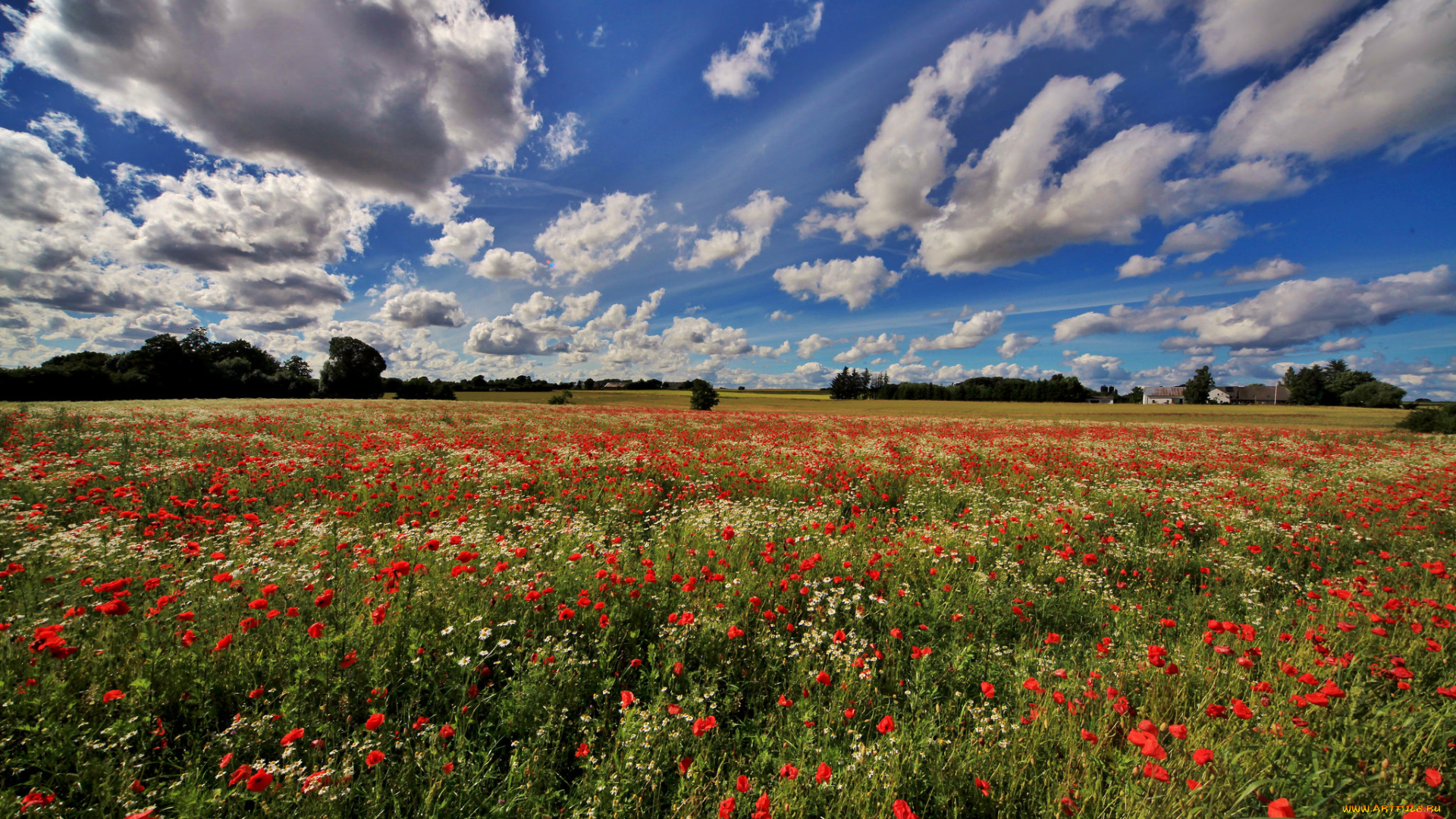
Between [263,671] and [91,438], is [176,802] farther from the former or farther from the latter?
[91,438]

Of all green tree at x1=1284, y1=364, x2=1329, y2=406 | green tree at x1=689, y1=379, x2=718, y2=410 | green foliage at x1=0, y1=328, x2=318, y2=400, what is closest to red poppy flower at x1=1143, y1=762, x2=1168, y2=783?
green tree at x1=689, y1=379, x2=718, y2=410

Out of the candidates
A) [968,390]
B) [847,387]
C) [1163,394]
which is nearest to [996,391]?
[968,390]

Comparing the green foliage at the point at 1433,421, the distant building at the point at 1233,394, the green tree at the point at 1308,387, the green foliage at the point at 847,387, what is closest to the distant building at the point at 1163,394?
the distant building at the point at 1233,394

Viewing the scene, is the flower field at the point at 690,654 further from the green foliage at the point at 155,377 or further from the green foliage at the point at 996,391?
the green foliage at the point at 996,391

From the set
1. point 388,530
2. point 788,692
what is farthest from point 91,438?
point 788,692

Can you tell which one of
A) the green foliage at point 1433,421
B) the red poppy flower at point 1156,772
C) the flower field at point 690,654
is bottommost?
the flower field at point 690,654

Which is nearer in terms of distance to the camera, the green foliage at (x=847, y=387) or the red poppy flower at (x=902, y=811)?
the red poppy flower at (x=902, y=811)

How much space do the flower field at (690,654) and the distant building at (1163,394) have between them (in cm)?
Answer: 15129

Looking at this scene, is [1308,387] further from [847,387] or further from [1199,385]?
[847,387]

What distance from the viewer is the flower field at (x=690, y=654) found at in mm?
2277

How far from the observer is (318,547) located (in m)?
4.43

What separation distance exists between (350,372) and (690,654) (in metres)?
73.1

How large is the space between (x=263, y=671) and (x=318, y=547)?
1.93m

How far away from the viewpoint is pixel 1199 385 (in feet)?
302
